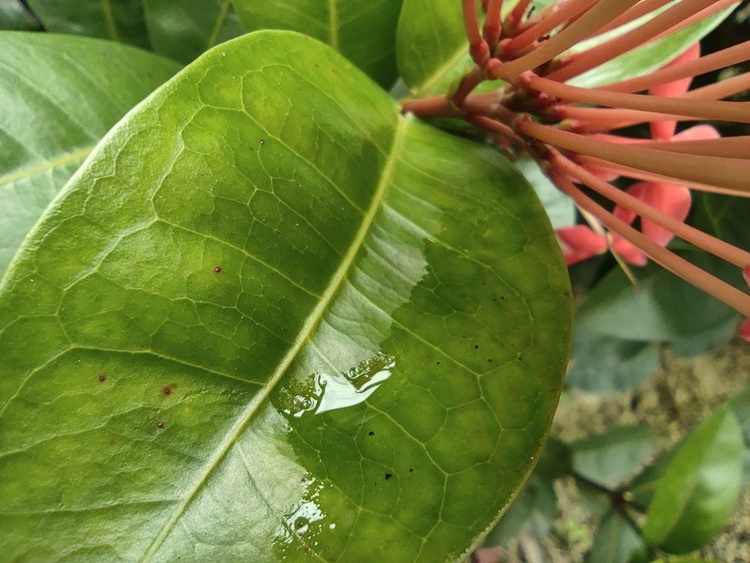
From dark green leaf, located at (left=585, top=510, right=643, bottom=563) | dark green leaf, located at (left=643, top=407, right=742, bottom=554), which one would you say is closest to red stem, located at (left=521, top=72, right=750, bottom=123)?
dark green leaf, located at (left=643, top=407, right=742, bottom=554)

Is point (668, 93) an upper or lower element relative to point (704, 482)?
upper

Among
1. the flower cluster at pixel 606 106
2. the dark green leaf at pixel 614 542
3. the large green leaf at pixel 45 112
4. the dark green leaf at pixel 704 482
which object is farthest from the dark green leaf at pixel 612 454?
the large green leaf at pixel 45 112

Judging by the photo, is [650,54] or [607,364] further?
[607,364]

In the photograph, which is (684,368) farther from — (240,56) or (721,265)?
(240,56)

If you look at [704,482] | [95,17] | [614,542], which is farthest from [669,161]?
[614,542]

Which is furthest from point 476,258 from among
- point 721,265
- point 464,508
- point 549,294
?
point 721,265

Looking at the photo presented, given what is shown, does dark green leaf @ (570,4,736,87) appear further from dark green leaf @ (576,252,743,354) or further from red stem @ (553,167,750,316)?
dark green leaf @ (576,252,743,354)

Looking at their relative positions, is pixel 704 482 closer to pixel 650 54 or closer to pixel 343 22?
pixel 650 54
